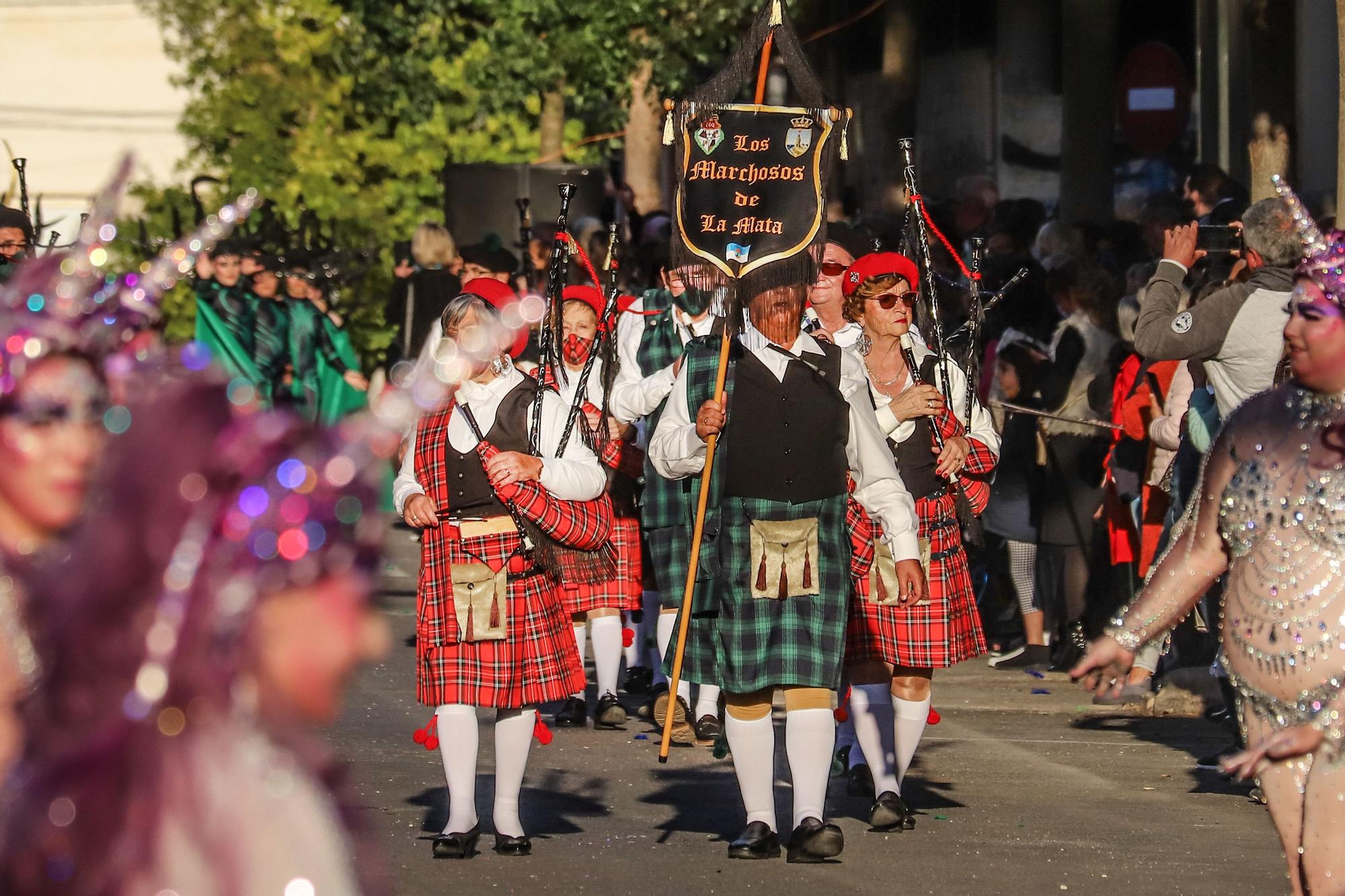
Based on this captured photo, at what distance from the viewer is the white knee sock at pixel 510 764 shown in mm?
6762

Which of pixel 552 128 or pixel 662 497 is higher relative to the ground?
pixel 552 128

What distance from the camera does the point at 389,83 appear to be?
1952 centimetres

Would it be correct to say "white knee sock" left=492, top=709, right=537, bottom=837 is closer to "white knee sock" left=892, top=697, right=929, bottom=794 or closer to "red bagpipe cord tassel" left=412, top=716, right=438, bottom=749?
"red bagpipe cord tassel" left=412, top=716, right=438, bottom=749

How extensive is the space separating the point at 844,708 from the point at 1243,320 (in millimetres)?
2005

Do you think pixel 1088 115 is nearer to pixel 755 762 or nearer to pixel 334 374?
pixel 334 374

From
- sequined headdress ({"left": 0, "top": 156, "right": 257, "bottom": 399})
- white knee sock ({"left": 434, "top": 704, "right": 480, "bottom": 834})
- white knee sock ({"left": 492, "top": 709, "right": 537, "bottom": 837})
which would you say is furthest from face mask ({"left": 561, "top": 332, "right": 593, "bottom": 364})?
sequined headdress ({"left": 0, "top": 156, "right": 257, "bottom": 399})

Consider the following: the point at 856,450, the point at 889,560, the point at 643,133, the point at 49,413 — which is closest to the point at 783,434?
the point at 856,450

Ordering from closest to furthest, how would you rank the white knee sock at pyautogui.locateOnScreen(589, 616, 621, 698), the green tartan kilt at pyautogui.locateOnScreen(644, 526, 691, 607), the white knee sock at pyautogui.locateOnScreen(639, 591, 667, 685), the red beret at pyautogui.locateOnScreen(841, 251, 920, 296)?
the red beret at pyautogui.locateOnScreen(841, 251, 920, 296), the green tartan kilt at pyautogui.locateOnScreen(644, 526, 691, 607), the white knee sock at pyautogui.locateOnScreen(589, 616, 621, 698), the white knee sock at pyautogui.locateOnScreen(639, 591, 667, 685)

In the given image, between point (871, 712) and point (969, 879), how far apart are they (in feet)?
3.81

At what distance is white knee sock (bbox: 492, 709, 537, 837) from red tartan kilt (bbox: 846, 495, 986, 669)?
50.9 inches

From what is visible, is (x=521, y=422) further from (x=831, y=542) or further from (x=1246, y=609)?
(x=1246, y=609)

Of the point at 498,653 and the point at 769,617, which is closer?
the point at 769,617

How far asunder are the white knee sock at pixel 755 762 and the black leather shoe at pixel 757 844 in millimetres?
23

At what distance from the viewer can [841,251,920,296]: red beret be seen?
744 cm
